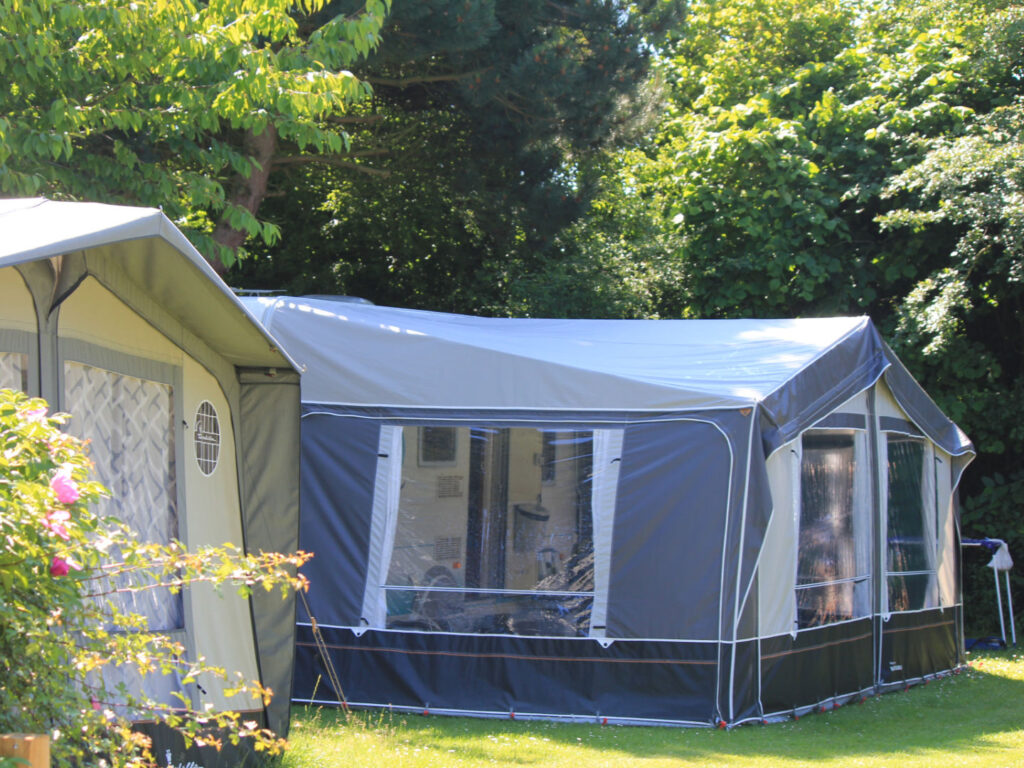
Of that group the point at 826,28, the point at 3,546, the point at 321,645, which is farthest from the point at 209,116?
the point at 826,28

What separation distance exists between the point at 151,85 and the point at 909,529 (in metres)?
6.24

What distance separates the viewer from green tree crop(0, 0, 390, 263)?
5809mm

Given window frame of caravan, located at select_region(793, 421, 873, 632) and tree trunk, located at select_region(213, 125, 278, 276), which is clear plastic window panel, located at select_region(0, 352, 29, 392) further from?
tree trunk, located at select_region(213, 125, 278, 276)

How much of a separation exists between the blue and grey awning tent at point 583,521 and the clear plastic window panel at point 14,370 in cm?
343

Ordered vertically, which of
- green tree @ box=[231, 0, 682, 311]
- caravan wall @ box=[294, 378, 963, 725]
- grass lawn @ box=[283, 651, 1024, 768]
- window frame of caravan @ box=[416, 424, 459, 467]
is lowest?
grass lawn @ box=[283, 651, 1024, 768]

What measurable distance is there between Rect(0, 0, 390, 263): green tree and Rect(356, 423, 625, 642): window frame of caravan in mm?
1616

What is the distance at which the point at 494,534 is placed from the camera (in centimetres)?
681

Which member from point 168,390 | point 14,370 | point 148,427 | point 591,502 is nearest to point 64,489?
point 14,370

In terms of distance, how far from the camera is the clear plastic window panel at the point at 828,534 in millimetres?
6941

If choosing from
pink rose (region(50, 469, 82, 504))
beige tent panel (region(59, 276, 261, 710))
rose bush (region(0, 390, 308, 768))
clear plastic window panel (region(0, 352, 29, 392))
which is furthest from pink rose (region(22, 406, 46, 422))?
beige tent panel (region(59, 276, 261, 710))

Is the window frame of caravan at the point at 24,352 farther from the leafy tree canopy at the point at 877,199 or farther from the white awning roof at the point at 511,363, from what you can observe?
the leafy tree canopy at the point at 877,199

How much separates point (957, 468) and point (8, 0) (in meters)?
7.62

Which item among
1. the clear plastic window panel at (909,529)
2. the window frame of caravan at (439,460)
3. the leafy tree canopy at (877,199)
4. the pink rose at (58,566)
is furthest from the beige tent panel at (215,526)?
the leafy tree canopy at (877,199)

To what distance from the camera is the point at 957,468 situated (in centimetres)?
886
